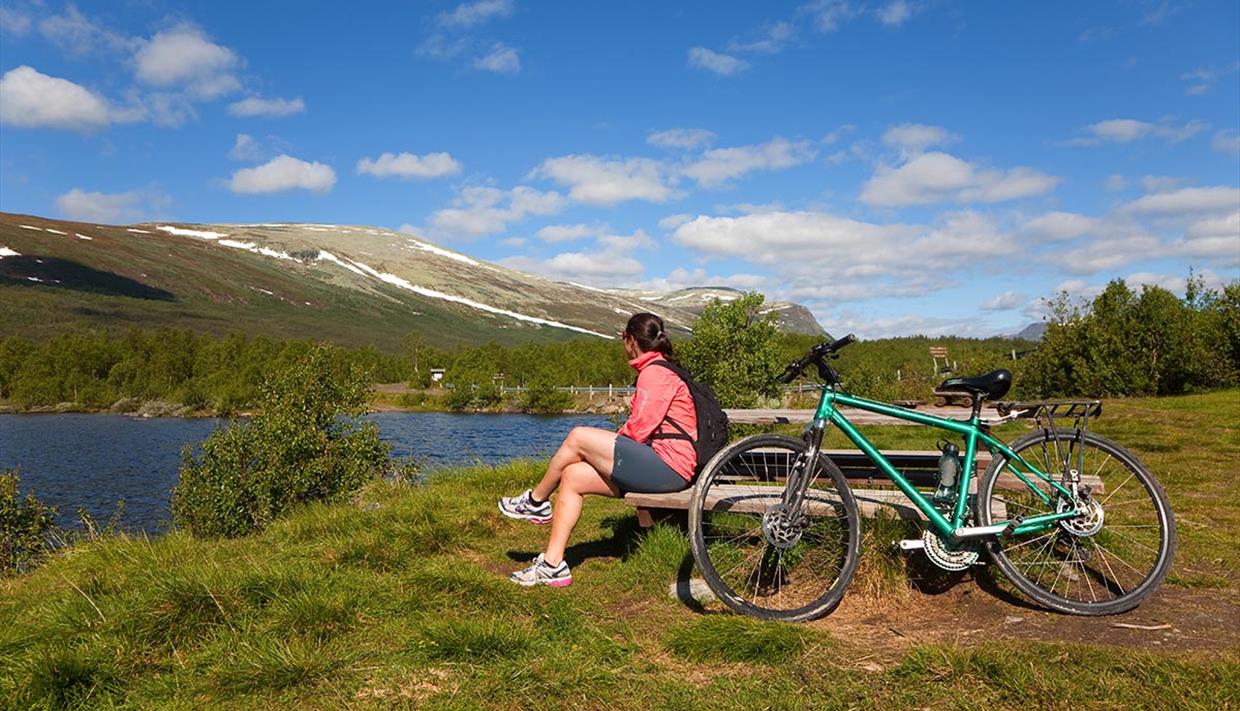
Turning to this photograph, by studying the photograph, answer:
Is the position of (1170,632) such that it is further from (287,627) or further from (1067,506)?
(287,627)

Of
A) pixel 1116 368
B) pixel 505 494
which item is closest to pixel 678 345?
pixel 505 494

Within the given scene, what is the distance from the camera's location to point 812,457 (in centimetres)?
478

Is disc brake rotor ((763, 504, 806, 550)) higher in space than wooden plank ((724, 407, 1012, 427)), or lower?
lower

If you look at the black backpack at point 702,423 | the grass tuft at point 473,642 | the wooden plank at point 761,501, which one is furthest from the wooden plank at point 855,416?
the grass tuft at point 473,642

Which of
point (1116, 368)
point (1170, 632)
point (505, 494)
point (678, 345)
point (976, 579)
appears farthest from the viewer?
point (1116, 368)

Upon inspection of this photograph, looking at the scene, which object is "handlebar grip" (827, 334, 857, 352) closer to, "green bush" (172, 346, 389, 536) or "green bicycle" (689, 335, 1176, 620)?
"green bicycle" (689, 335, 1176, 620)

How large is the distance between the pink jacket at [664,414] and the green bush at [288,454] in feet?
46.2

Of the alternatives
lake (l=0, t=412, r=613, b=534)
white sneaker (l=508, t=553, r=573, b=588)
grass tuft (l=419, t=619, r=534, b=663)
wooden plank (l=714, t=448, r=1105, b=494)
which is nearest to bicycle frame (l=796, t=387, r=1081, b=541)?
wooden plank (l=714, t=448, r=1105, b=494)

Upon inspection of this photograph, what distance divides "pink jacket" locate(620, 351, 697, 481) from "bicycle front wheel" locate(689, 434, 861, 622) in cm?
33

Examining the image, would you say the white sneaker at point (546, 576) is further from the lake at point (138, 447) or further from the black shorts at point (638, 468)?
the lake at point (138, 447)

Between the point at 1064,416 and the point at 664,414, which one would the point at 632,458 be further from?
the point at 1064,416

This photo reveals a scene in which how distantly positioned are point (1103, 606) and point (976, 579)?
76 cm

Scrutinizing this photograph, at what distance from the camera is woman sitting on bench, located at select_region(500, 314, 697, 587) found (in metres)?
5.29

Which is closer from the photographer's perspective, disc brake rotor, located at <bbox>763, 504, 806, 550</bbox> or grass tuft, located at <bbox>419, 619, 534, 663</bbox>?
grass tuft, located at <bbox>419, 619, 534, 663</bbox>
